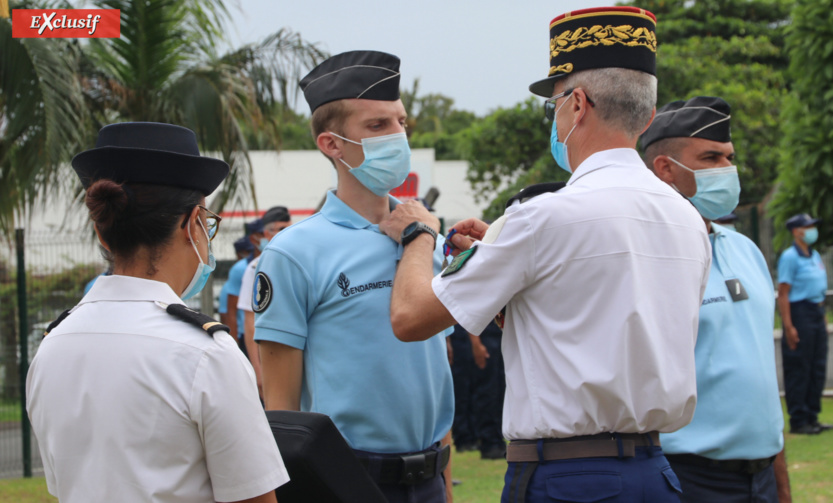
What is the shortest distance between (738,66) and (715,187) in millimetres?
20463

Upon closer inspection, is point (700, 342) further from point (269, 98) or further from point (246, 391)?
point (269, 98)

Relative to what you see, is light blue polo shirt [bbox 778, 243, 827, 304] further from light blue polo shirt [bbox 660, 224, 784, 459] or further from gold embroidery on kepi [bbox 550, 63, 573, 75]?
gold embroidery on kepi [bbox 550, 63, 573, 75]

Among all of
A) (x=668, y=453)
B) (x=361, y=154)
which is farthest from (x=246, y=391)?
(x=668, y=453)

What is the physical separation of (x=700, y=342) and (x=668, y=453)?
0.43m

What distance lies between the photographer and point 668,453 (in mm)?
3137

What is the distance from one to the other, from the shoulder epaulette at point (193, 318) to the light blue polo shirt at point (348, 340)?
85 cm

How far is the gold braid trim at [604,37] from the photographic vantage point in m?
2.39

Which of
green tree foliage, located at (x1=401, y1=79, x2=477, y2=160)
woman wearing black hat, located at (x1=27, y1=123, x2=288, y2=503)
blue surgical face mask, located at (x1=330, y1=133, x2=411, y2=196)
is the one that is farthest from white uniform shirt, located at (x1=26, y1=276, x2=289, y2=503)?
green tree foliage, located at (x1=401, y1=79, x2=477, y2=160)

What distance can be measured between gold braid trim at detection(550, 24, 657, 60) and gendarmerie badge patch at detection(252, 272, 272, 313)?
1.20 meters

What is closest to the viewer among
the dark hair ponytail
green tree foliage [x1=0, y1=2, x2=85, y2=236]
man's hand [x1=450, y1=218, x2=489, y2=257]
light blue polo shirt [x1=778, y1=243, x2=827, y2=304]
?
the dark hair ponytail

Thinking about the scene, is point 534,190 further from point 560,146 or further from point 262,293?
point 262,293

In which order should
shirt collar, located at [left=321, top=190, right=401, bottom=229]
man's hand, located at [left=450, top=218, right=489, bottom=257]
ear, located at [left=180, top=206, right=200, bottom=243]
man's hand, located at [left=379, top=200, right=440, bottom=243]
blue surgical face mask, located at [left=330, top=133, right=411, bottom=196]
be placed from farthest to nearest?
blue surgical face mask, located at [left=330, top=133, right=411, bottom=196] → shirt collar, located at [left=321, top=190, right=401, bottom=229] → man's hand, located at [left=379, top=200, right=440, bottom=243] → man's hand, located at [left=450, top=218, right=489, bottom=257] → ear, located at [left=180, top=206, right=200, bottom=243]

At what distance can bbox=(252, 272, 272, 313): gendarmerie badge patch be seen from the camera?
2.77 metres

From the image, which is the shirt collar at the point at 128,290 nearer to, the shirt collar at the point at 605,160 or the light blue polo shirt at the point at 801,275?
the shirt collar at the point at 605,160
